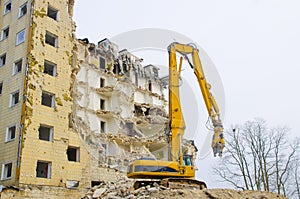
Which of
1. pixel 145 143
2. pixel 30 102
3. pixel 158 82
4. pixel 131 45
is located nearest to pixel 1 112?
pixel 30 102

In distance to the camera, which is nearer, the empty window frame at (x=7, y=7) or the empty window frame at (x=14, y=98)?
the empty window frame at (x=14, y=98)

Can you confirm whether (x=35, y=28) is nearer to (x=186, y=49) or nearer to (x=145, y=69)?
(x=186, y=49)

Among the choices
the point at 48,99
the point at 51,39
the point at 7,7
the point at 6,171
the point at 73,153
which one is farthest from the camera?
the point at 7,7

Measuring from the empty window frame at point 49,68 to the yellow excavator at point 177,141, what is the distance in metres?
10.3

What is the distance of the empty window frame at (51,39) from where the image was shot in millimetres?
27203

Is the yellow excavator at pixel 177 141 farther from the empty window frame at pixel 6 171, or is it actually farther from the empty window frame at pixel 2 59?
the empty window frame at pixel 2 59

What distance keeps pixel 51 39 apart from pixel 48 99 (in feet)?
16.4

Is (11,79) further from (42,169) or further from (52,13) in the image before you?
(42,169)

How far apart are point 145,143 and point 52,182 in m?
19.0

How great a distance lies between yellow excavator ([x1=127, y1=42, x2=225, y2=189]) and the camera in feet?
54.0

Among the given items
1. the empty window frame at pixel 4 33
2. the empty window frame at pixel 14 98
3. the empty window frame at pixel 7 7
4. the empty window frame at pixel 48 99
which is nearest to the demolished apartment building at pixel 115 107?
the empty window frame at pixel 48 99

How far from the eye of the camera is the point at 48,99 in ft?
86.1

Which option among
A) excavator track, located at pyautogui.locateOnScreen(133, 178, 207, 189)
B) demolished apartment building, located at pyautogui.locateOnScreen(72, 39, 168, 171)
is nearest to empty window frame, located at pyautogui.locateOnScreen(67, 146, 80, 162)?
demolished apartment building, located at pyautogui.locateOnScreen(72, 39, 168, 171)

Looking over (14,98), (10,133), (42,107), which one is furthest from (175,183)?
(14,98)
